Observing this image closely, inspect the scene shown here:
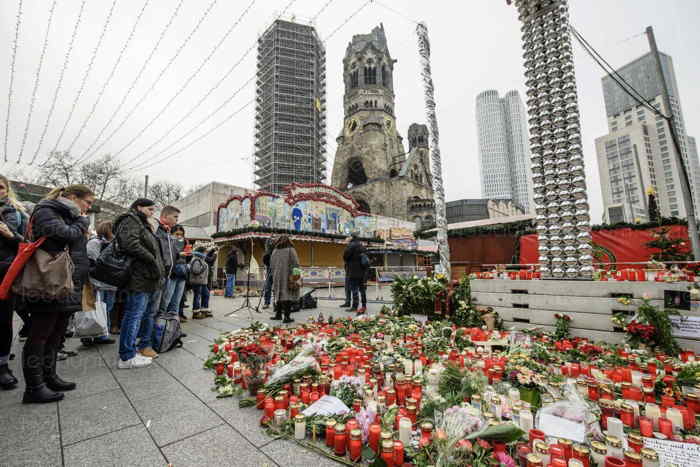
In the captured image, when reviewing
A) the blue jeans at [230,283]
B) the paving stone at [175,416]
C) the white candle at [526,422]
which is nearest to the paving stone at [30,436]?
A: the paving stone at [175,416]

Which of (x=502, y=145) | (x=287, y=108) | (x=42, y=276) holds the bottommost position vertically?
(x=42, y=276)

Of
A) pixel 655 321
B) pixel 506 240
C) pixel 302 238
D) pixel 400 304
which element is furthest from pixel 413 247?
pixel 655 321

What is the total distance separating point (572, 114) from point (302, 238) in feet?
43.0

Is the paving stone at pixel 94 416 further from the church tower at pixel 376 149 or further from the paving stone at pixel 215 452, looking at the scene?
the church tower at pixel 376 149

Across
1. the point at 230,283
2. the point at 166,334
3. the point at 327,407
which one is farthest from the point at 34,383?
the point at 230,283

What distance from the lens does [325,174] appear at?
48.4 m

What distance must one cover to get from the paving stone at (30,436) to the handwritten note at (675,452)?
11.3ft

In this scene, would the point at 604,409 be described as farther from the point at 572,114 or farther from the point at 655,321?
the point at 572,114

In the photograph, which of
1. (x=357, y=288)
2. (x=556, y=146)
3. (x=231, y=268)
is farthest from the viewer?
(x=231, y=268)

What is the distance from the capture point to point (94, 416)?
2348 mm

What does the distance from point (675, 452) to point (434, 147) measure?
6.46 metres

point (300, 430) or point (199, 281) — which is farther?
point (199, 281)

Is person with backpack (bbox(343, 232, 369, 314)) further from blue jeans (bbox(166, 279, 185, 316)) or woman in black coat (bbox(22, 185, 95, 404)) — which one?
woman in black coat (bbox(22, 185, 95, 404))

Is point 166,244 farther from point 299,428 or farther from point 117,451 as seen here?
point 299,428
